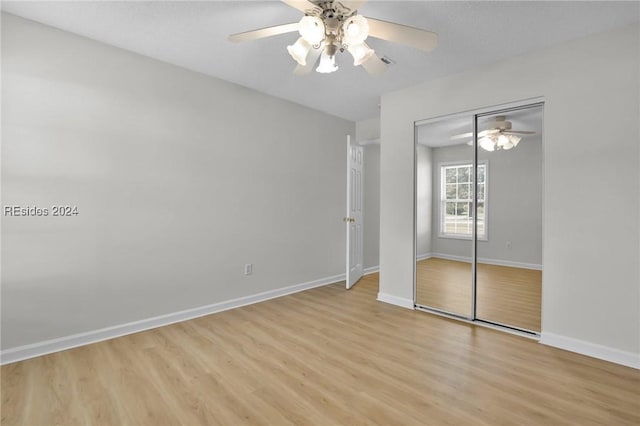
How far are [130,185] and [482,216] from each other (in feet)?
11.4

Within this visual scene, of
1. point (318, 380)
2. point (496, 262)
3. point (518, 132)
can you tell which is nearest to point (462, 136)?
point (518, 132)

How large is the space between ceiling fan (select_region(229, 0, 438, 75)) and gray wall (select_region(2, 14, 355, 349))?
155cm

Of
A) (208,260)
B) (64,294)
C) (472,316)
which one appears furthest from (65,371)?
(472,316)

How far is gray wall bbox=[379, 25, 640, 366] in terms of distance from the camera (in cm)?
243

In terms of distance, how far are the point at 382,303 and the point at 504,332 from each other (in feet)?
4.34

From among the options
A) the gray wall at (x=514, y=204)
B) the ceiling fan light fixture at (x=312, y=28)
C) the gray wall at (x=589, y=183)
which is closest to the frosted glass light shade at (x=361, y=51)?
the ceiling fan light fixture at (x=312, y=28)

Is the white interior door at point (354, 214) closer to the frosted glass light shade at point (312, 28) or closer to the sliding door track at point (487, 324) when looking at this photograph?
the sliding door track at point (487, 324)

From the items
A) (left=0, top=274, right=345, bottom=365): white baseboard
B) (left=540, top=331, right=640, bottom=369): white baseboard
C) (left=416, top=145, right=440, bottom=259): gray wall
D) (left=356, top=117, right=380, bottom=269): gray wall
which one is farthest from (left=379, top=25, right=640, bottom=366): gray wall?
(left=0, top=274, right=345, bottom=365): white baseboard

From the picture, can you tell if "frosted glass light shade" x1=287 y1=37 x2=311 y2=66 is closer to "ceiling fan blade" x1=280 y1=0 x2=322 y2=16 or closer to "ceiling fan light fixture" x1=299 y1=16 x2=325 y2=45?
"ceiling fan light fixture" x1=299 y1=16 x2=325 y2=45

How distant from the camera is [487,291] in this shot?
3.30 m

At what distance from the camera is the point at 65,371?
229 centimetres

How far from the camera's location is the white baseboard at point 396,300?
12.3 ft

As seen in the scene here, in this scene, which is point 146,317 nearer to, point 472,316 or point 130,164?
point 130,164

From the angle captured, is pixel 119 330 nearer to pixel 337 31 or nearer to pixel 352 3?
pixel 337 31
